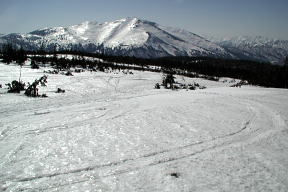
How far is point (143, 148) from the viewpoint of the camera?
29.5 ft

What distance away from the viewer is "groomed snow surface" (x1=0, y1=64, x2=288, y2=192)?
6785 millimetres

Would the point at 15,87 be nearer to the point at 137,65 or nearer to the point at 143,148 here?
the point at 143,148

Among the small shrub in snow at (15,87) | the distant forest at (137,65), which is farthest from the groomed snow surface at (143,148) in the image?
the distant forest at (137,65)

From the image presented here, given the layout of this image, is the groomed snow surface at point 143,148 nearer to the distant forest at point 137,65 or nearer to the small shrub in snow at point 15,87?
the small shrub in snow at point 15,87

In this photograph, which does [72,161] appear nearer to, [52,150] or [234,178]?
[52,150]

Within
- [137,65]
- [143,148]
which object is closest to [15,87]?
[143,148]

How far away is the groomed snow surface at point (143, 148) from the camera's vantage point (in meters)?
6.79

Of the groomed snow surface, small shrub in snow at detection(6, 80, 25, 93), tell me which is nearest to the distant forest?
small shrub in snow at detection(6, 80, 25, 93)

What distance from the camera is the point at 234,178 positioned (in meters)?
7.02

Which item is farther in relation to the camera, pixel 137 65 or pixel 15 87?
pixel 137 65

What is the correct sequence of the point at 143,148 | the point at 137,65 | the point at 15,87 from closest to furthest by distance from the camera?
the point at 143,148 → the point at 15,87 → the point at 137,65

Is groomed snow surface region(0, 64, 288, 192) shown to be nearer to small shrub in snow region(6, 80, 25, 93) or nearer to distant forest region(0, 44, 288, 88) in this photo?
small shrub in snow region(6, 80, 25, 93)

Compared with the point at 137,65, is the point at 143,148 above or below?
below

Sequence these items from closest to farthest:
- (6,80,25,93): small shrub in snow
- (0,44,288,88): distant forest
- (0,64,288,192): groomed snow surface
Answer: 1. (0,64,288,192): groomed snow surface
2. (6,80,25,93): small shrub in snow
3. (0,44,288,88): distant forest
